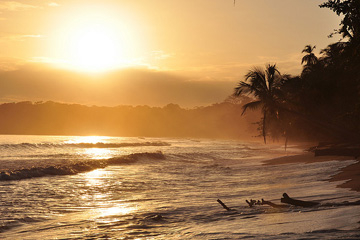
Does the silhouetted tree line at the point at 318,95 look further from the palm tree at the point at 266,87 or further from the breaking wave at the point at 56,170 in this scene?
the breaking wave at the point at 56,170

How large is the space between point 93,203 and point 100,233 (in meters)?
4.12

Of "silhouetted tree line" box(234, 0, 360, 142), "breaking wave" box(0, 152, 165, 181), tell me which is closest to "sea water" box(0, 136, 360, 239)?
"breaking wave" box(0, 152, 165, 181)

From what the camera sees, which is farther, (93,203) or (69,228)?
(93,203)

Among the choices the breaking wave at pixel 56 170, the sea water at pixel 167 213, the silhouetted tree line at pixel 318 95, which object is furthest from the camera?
the silhouetted tree line at pixel 318 95

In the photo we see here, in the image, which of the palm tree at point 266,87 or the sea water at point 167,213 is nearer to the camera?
the sea water at point 167,213

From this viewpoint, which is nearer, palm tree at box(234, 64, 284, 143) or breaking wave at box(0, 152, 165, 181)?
breaking wave at box(0, 152, 165, 181)

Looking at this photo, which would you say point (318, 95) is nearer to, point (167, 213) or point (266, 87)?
point (266, 87)

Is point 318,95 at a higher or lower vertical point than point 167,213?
higher

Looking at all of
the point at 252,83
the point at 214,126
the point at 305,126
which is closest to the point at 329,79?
the point at 252,83

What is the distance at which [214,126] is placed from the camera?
188 m

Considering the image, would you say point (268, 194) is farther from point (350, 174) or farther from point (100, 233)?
point (100, 233)

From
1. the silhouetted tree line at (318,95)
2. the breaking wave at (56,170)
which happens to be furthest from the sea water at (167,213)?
the silhouetted tree line at (318,95)

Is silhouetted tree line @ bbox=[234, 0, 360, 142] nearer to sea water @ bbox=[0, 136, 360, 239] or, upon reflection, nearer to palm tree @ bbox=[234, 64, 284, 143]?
palm tree @ bbox=[234, 64, 284, 143]

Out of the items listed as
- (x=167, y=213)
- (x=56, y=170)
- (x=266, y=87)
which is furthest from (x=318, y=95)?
(x=167, y=213)
